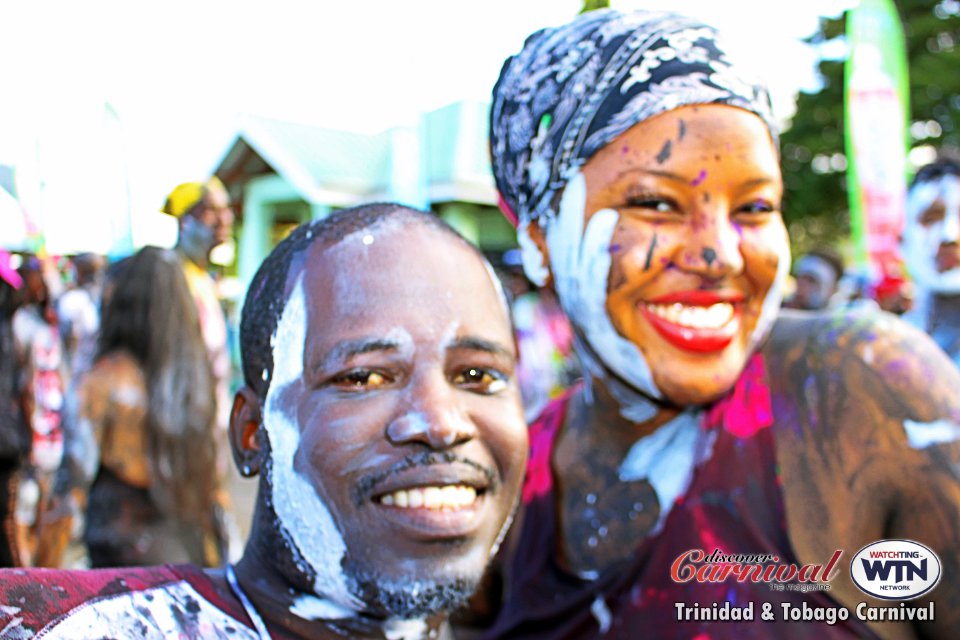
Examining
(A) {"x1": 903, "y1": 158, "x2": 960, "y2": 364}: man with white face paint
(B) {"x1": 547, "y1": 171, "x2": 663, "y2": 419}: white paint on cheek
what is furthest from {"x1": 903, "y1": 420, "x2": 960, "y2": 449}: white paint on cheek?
(A) {"x1": 903, "y1": 158, "x2": 960, "y2": 364}: man with white face paint

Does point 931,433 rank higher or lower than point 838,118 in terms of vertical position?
lower

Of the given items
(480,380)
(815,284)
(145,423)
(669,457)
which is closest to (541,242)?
(669,457)

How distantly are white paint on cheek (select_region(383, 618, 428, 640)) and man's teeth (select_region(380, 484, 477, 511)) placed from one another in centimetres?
19

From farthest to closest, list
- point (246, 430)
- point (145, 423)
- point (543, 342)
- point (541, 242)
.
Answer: point (543, 342), point (145, 423), point (541, 242), point (246, 430)

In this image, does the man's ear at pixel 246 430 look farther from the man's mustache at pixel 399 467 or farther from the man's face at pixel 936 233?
the man's face at pixel 936 233

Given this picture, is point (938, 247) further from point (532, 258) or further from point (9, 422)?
point (9, 422)

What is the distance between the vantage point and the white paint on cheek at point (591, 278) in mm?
1672

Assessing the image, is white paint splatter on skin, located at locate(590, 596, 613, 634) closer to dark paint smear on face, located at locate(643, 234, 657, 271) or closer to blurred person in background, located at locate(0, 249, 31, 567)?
dark paint smear on face, located at locate(643, 234, 657, 271)

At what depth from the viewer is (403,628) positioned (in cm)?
122

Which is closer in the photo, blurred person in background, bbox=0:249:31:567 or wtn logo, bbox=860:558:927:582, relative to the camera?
wtn logo, bbox=860:558:927:582

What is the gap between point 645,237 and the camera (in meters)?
1.61

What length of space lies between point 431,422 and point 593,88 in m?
0.91

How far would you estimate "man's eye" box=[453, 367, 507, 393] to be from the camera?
1263 millimetres

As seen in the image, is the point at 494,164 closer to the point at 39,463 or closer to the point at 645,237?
the point at 645,237
